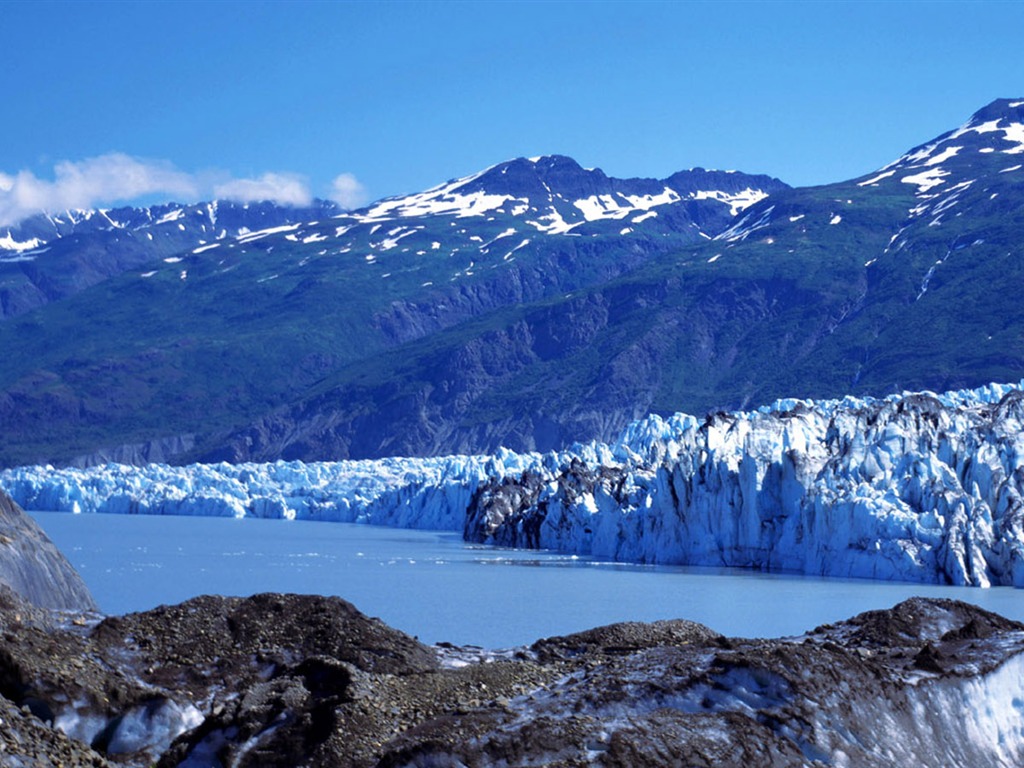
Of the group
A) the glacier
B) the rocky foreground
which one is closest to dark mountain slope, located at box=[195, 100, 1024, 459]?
the glacier

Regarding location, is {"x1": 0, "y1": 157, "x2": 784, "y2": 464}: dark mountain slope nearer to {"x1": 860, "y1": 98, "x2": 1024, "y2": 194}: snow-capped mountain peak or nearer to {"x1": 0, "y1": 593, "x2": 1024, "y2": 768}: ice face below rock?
{"x1": 860, "y1": 98, "x2": 1024, "y2": 194}: snow-capped mountain peak

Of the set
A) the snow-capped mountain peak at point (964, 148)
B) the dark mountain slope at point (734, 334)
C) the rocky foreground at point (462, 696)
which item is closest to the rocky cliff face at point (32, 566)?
the rocky foreground at point (462, 696)

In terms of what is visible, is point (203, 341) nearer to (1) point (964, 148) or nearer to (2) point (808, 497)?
(1) point (964, 148)

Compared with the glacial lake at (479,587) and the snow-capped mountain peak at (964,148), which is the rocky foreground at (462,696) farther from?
the snow-capped mountain peak at (964,148)

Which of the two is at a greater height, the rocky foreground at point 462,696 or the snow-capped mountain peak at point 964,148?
the snow-capped mountain peak at point 964,148

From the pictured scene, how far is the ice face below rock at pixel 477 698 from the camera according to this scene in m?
9.40

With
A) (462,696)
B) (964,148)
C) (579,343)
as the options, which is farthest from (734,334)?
(462,696)

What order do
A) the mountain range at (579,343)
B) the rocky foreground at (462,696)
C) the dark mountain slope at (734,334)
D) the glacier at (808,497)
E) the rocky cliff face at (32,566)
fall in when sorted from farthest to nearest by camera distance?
1. the mountain range at (579,343)
2. the dark mountain slope at (734,334)
3. the glacier at (808,497)
4. the rocky cliff face at (32,566)
5. the rocky foreground at (462,696)

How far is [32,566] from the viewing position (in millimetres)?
13516

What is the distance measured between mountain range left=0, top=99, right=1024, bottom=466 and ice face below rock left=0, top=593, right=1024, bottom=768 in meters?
99.6

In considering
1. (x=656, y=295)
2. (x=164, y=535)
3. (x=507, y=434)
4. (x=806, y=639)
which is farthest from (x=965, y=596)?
(x=656, y=295)

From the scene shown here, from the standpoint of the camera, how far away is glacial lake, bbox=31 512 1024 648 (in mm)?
25938

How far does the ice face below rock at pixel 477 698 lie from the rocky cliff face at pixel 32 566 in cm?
126

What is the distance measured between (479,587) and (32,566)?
20.0 meters
